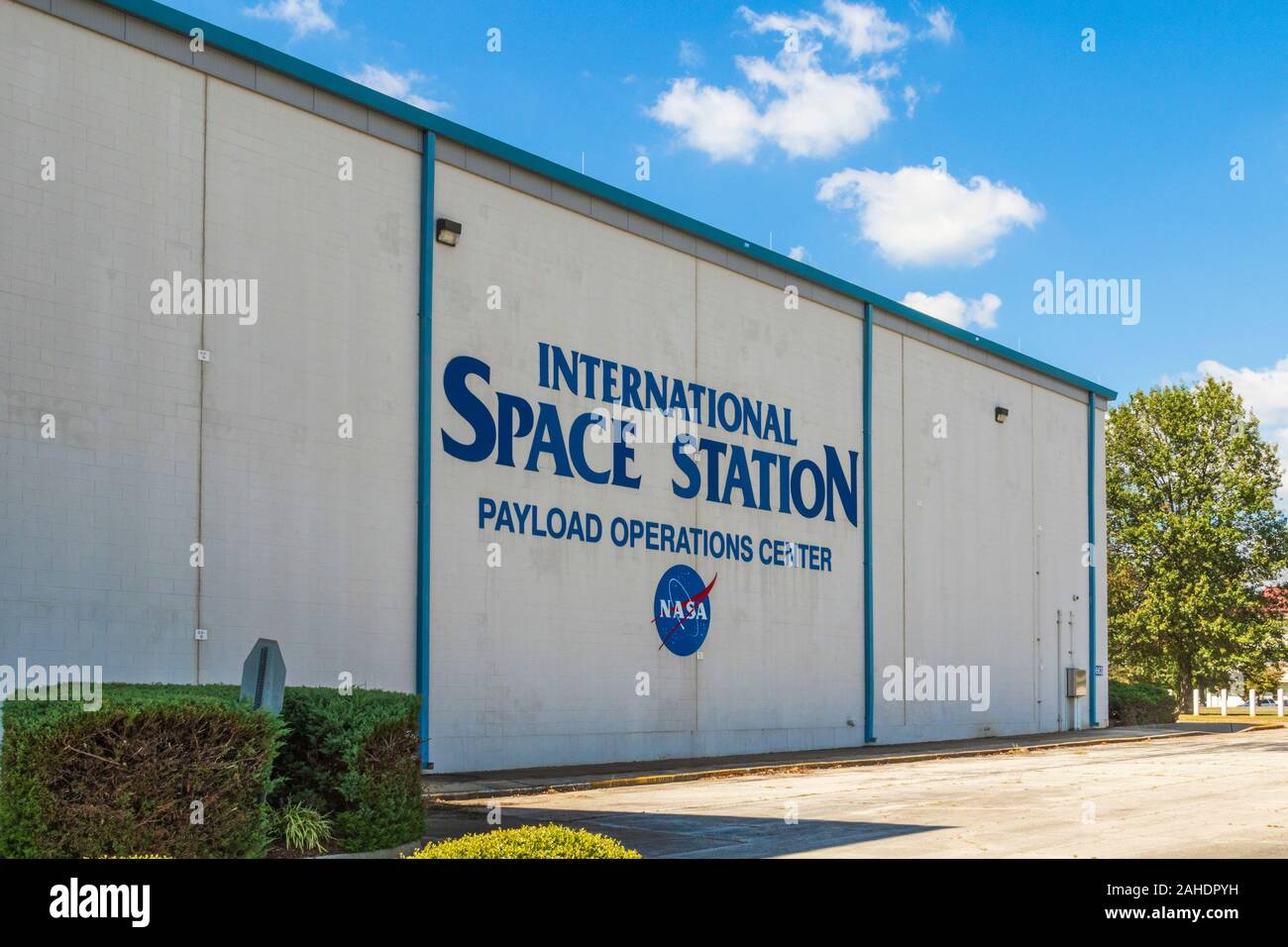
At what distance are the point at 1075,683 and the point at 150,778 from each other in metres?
33.1

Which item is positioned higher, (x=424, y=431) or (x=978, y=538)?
(x=424, y=431)

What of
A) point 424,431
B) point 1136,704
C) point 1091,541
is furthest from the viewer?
point 1136,704

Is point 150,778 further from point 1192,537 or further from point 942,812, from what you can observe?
point 1192,537

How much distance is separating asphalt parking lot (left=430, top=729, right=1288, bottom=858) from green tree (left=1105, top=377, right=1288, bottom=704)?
32672 mm

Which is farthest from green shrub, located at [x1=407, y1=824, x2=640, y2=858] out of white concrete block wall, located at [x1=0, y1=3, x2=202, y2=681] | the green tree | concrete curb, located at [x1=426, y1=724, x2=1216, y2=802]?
the green tree

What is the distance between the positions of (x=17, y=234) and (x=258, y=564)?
201 inches

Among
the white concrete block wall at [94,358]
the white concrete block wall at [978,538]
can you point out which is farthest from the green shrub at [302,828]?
the white concrete block wall at [978,538]

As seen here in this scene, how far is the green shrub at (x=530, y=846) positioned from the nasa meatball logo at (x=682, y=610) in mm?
16814

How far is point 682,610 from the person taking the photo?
24.7 m

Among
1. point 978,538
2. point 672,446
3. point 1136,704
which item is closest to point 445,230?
point 672,446

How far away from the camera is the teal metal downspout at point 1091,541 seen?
1549 inches

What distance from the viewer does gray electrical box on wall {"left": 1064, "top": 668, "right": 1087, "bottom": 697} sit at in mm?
37938

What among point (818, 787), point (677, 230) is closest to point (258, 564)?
point (818, 787)
